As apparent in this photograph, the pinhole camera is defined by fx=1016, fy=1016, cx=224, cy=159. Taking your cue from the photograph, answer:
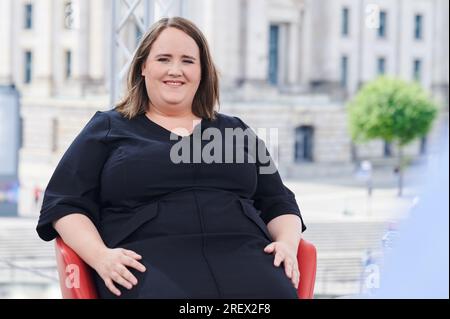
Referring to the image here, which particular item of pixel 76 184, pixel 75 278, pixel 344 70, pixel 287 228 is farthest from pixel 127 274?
pixel 344 70

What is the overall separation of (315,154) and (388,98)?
348 cm

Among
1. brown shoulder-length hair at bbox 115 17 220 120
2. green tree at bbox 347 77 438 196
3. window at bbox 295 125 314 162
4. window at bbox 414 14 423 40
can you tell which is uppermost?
window at bbox 414 14 423 40

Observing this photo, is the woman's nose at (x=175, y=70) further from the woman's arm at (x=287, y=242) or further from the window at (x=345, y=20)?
the window at (x=345, y=20)

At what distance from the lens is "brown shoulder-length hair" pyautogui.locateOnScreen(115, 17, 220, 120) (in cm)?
259

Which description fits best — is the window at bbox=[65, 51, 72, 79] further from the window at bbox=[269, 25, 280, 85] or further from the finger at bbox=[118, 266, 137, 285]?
the finger at bbox=[118, 266, 137, 285]

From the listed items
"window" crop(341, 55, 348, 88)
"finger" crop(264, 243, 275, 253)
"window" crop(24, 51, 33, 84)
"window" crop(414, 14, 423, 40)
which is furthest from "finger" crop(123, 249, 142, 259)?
"window" crop(414, 14, 423, 40)

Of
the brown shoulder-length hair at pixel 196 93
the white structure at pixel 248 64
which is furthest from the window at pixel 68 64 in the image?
the brown shoulder-length hair at pixel 196 93

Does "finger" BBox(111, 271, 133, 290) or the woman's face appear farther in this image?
the woman's face

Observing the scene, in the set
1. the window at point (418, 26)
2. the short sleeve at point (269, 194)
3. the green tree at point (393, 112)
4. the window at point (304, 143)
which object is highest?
the window at point (418, 26)

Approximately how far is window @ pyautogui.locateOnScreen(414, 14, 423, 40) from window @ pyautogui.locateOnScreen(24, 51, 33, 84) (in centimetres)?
1393

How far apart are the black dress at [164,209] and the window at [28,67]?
2975 centimetres

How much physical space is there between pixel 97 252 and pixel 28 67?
3023cm

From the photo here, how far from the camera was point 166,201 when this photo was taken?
250cm

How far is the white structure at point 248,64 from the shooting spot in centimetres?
2991
